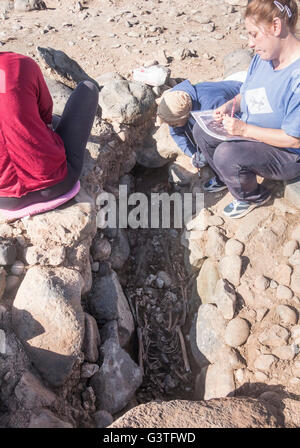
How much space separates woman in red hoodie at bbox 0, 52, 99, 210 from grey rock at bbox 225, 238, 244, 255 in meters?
1.19

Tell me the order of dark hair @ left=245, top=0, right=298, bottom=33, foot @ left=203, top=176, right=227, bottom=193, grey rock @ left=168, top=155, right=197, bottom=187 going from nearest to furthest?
dark hair @ left=245, top=0, right=298, bottom=33 → foot @ left=203, top=176, right=227, bottom=193 → grey rock @ left=168, top=155, right=197, bottom=187

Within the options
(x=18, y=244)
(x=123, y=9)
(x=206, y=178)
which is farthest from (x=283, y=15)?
(x=123, y=9)

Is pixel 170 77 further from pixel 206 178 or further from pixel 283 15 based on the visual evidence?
pixel 283 15

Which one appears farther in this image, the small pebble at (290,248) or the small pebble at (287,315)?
the small pebble at (290,248)

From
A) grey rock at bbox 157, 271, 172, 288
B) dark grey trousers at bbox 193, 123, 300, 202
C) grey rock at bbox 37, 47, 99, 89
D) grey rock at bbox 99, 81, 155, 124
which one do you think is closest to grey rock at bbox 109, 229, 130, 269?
grey rock at bbox 157, 271, 172, 288

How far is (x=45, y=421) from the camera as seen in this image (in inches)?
67.4

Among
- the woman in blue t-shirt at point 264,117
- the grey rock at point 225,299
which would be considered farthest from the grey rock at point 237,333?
the woman in blue t-shirt at point 264,117

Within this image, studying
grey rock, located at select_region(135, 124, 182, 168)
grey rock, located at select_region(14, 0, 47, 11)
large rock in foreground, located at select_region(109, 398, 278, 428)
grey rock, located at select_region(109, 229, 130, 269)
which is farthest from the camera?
grey rock, located at select_region(14, 0, 47, 11)

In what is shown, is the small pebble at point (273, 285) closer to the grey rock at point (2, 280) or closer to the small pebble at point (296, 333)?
the small pebble at point (296, 333)

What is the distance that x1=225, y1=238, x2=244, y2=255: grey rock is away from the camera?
8.87 feet

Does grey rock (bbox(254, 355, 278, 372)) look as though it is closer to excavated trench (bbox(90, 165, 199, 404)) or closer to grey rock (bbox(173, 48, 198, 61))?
excavated trench (bbox(90, 165, 199, 404))

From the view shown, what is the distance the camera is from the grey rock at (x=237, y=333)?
7.84ft

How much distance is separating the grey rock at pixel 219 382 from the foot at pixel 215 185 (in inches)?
54.3

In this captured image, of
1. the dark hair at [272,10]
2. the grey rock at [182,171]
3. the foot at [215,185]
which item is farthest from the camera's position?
the grey rock at [182,171]
